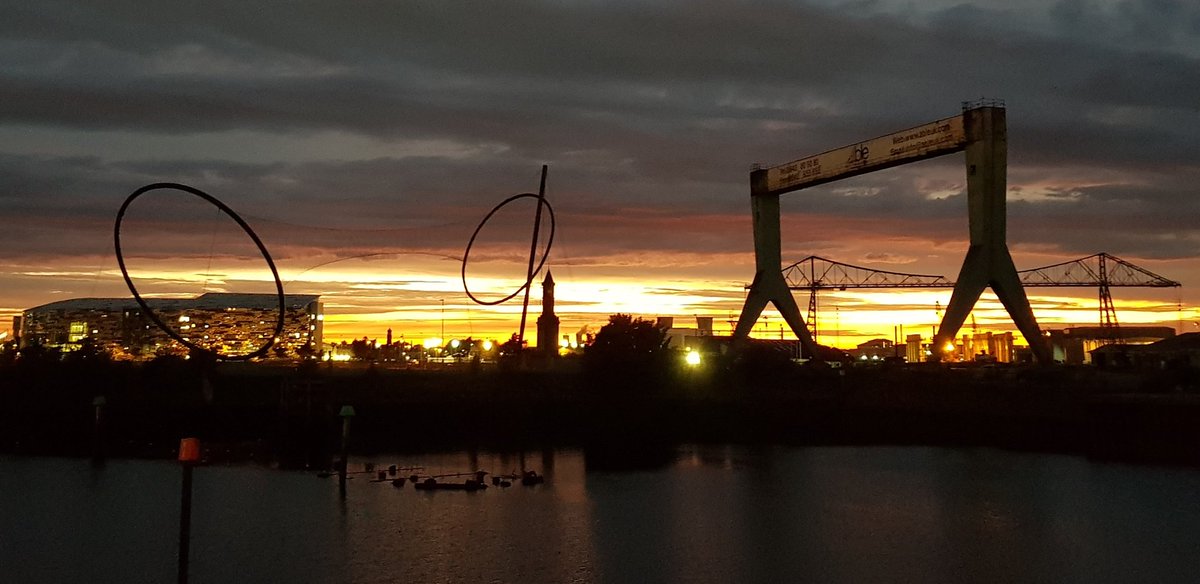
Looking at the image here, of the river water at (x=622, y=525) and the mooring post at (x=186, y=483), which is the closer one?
the mooring post at (x=186, y=483)

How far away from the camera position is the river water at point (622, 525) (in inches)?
1355

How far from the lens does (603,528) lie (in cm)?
4169

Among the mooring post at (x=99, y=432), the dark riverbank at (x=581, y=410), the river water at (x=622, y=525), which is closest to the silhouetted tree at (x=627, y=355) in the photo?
the dark riverbank at (x=581, y=410)

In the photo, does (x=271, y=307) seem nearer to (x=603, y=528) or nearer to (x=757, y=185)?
(x=757, y=185)

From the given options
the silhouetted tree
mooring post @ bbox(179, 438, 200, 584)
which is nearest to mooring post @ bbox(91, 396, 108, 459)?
mooring post @ bbox(179, 438, 200, 584)

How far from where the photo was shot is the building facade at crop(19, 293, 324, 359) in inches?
6275

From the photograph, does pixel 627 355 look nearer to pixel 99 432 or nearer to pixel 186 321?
pixel 99 432

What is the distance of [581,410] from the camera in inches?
3280

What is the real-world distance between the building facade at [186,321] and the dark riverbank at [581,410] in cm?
5985

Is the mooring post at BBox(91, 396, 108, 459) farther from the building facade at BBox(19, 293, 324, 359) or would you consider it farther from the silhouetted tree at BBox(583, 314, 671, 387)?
the building facade at BBox(19, 293, 324, 359)

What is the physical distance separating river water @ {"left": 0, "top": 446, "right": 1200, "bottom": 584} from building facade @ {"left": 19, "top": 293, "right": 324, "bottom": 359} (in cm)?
9696

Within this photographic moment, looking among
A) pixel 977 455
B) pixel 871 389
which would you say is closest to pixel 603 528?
pixel 977 455

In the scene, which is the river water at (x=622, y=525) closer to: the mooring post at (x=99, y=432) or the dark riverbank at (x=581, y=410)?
the mooring post at (x=99, y=432)

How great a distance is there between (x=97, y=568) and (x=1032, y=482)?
4360 cm
